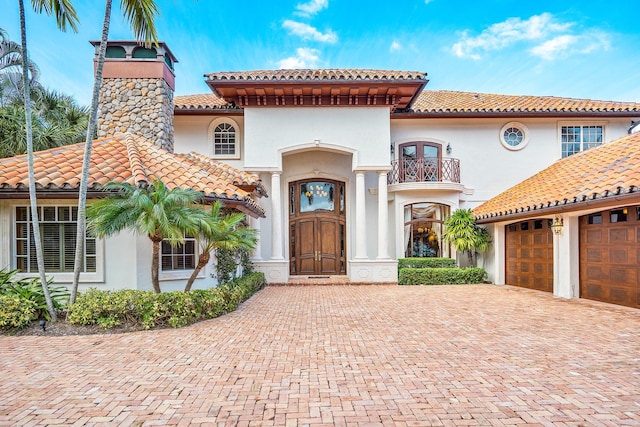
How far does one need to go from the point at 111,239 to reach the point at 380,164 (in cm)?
876

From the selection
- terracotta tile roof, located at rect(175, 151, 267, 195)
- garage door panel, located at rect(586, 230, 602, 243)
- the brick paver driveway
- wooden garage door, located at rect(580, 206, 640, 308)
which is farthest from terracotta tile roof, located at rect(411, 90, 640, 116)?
the brick paver driveway

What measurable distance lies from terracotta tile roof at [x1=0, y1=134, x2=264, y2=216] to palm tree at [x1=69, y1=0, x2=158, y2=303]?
0.70 m

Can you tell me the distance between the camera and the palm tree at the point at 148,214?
6.29 m

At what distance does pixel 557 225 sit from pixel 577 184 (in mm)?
1257

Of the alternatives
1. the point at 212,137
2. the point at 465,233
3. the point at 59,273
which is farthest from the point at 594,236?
the point at 212,137

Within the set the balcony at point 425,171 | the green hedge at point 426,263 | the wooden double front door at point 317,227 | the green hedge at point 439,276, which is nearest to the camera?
the green hedge at point 439,276

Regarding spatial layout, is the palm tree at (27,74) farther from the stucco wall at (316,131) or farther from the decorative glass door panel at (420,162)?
the decorative glass door panel at (420,162)

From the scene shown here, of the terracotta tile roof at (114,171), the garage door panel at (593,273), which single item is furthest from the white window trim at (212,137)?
the garage door panel at (593,273)

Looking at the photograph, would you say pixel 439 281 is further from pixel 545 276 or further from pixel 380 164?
pixel 380 164

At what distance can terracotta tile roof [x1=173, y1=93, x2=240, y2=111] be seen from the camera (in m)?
14.1

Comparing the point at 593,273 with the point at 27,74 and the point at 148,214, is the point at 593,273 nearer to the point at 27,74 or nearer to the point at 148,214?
the point at 148,214

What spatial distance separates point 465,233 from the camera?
13078 mm

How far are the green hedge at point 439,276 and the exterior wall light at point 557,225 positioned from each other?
144 inches

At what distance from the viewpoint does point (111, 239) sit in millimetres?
7879
